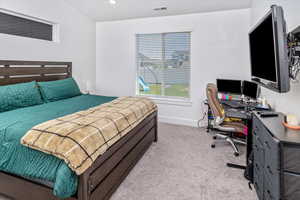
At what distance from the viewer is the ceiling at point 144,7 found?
345 cm

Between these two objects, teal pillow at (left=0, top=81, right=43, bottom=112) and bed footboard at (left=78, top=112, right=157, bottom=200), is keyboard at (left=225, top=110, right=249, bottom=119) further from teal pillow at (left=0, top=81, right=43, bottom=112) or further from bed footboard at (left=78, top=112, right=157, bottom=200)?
teal pillow at (left=0, top=81, right=43, bottom=112)

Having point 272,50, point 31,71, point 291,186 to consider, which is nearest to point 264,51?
point 272,50

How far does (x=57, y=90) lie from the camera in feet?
10.3

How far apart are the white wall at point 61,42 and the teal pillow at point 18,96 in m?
0.60

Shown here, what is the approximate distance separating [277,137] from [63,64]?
383cm

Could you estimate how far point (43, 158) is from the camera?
1437 millimetres

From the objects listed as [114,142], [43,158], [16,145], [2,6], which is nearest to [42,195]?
[43,158]

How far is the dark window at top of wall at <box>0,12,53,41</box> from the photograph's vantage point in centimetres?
286

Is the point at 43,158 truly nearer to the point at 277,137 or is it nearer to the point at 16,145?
the point at 16,145

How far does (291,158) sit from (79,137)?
1476 millimetres

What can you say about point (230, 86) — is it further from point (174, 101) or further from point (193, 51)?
point (174, 101)

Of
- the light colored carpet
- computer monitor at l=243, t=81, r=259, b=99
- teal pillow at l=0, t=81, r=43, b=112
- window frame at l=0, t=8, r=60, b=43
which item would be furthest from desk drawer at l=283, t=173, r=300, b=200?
window frame at l=0, t=8, r=60, b=43

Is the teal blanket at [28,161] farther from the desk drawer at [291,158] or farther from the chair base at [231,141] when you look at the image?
the chair base at [231,141]

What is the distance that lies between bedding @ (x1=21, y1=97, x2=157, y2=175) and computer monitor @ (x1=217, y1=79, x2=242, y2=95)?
2418 millimetres
